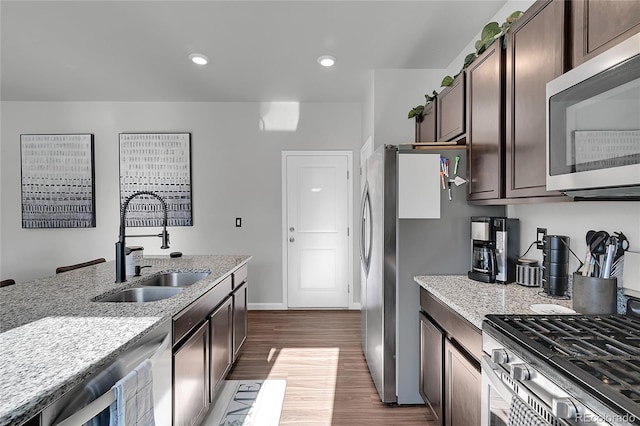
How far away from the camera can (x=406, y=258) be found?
82.9 inches

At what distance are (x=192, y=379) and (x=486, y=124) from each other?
2.07 metres

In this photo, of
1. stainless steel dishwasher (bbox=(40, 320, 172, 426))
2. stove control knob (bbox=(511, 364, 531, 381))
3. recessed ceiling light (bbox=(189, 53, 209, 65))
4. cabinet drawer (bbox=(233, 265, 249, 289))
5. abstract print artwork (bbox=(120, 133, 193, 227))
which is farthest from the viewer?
abstract print artwork (bbox=(120, 133, 193, 227))

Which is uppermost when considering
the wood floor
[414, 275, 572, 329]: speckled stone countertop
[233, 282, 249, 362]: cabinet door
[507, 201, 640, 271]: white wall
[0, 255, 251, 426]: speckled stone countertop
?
[507, 201, 640, 271]: white wall

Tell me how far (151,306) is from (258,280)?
2877mm

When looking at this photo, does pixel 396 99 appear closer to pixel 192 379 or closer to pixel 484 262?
pixel 484 262

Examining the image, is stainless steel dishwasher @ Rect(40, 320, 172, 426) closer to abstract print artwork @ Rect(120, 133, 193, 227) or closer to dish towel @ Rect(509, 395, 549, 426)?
dish towel @ Rect(509, 395, 549, 426)

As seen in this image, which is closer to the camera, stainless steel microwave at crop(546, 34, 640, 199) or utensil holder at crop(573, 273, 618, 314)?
stainless steel microwave at crop(546, 34, 640, 199)

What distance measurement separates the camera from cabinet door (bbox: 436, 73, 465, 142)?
7.05ft

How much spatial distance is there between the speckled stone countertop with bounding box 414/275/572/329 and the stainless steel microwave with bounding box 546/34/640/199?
0.54 meters

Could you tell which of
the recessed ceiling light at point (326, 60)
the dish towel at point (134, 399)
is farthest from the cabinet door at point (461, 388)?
the recessed ceiling light at point (326, 60)

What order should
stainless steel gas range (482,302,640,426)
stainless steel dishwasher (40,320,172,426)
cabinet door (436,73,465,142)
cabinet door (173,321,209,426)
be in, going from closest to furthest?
1. stainless steel gas range (482,302,640,426)
2. stainless steel dishwasher (40,320,172,426)
3. cabinet door (173,321,209,426)
4. cabinet door (436,73,465,142)

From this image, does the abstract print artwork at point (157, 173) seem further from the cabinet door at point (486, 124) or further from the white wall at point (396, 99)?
the cabinet door at point (486, 124)

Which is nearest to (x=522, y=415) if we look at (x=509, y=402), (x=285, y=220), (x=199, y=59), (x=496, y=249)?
(x=509, y=402)

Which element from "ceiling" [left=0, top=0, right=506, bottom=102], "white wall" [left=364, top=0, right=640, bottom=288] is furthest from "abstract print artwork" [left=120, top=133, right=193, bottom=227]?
"white wall" [left=364, top=0, right=640, bottom=288]
